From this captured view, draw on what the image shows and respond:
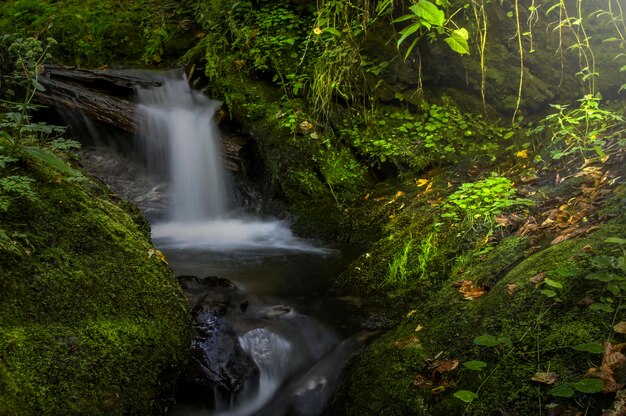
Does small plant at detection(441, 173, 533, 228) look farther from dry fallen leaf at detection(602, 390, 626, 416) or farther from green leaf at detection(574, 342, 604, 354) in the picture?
dry fallen leaf at detection(602, 390, 626, 416)

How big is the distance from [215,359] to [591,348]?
2012mm

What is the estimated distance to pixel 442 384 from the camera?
7.61 ft

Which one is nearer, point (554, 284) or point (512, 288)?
point (554, 284)

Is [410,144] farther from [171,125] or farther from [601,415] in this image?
[601,415]

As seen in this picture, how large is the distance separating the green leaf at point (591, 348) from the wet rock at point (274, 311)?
7.11 ft

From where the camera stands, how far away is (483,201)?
4242 mm

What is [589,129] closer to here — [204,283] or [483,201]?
[483,201]

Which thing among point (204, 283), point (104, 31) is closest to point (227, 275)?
point (204, 283)

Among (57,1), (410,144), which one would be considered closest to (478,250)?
(410,144)

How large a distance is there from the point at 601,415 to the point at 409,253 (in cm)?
229

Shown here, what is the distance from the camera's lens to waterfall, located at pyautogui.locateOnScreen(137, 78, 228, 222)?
21.9ft

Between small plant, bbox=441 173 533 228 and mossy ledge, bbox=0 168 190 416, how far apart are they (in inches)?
93.1

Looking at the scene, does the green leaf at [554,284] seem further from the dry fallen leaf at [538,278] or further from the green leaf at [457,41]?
the green leaf at [457,41]

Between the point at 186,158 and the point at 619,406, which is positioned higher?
the point at 186,158
